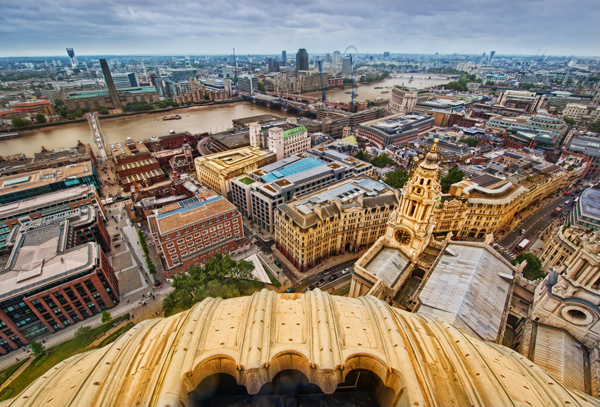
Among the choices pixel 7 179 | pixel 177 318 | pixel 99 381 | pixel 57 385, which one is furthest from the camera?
pixel 7 179

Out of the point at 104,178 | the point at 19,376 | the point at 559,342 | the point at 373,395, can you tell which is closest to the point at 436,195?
the point at 559,342

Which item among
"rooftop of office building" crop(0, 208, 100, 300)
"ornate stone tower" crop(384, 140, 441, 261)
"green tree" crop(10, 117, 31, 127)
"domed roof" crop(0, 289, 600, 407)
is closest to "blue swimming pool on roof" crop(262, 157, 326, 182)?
"ornate stone tower" crop(384, 140, 441, 261)

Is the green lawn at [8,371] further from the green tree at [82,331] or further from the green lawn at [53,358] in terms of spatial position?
the green tree at [82,331]

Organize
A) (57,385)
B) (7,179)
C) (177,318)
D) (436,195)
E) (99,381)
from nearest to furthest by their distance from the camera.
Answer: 1. (99,381)
2. (57,385)
3. (177,318)
4. (436,195)
5. (7,179)

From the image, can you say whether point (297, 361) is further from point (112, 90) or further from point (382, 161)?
point (112, 90)

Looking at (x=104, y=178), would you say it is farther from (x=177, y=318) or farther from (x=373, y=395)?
(x=373, y=395)

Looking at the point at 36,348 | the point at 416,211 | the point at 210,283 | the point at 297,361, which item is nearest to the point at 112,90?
the point at 36,348
